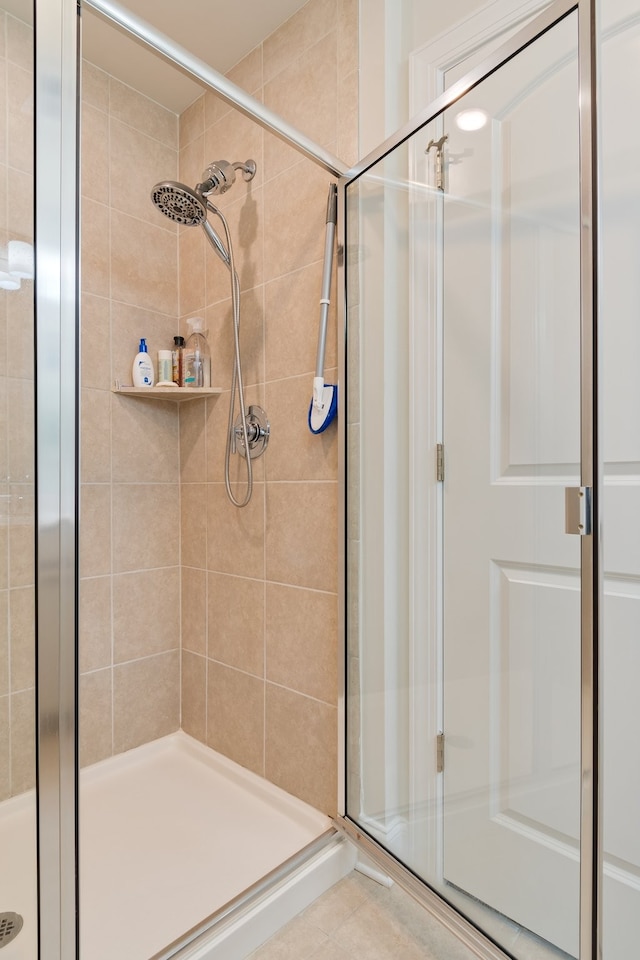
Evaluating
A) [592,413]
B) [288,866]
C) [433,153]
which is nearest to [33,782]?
[288,866]

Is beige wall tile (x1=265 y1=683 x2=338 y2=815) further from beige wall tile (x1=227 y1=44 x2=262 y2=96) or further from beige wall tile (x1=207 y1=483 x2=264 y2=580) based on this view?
beige wall tile (x1=227 y1=44 x2=262 y2=96)

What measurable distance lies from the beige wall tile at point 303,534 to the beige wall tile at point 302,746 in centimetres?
34

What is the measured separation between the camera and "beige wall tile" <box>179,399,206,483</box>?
72.4 inches

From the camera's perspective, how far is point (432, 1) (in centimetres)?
126

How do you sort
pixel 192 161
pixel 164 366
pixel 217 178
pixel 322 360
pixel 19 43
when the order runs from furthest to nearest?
1. pixel 192 161
2. pixel 164 366
3. pixel 217 178
4. pixel 322 360
5. pixel 19 43

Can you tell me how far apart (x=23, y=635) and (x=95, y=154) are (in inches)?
62.1

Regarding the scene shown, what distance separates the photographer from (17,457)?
0.79m

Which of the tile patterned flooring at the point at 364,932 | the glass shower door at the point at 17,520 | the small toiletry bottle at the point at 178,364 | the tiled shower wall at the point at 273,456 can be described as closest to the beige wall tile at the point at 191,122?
the tiled shower wall at the point at 273,456

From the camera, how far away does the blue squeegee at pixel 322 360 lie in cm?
134

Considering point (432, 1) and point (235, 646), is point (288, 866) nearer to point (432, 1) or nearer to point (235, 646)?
point (235, 646)

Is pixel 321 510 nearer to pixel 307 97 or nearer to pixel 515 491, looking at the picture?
pixel 515 491

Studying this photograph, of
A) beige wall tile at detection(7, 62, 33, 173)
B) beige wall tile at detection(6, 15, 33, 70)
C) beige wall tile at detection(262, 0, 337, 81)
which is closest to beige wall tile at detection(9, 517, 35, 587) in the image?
beige wall tile at detection(7, 62, 33, 173)

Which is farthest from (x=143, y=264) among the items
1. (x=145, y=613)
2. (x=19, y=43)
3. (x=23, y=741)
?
(x=23, y=741)

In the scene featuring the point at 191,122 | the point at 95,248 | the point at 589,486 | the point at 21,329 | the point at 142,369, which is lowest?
the point at 589,486
